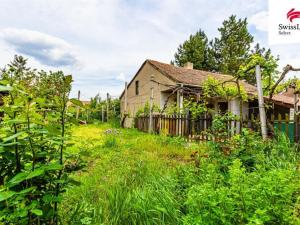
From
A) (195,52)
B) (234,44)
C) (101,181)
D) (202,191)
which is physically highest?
(234,44)

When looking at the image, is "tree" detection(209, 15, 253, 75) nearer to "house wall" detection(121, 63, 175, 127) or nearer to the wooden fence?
"house wall" detection(121, 63, 175, 127)

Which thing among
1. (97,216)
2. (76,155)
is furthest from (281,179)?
(97,216)

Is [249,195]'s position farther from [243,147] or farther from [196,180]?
[243,147]

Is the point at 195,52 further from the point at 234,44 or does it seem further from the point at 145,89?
the point at 145,89

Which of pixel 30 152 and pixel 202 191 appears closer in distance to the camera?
pixel 30 152

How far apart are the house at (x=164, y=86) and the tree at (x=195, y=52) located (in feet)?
33.4

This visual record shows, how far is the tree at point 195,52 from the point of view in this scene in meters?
29.1

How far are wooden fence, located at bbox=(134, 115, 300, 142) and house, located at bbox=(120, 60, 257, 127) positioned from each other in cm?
220

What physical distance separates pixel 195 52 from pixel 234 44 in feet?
16.2

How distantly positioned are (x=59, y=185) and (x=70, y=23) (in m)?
6.96

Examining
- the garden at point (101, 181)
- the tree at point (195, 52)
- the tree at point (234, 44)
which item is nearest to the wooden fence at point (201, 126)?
the garden at point (101, 181)

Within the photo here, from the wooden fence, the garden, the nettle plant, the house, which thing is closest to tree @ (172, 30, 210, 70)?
the house

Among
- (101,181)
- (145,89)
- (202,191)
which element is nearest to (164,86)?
(145,89)

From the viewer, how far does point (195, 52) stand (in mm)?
29094
